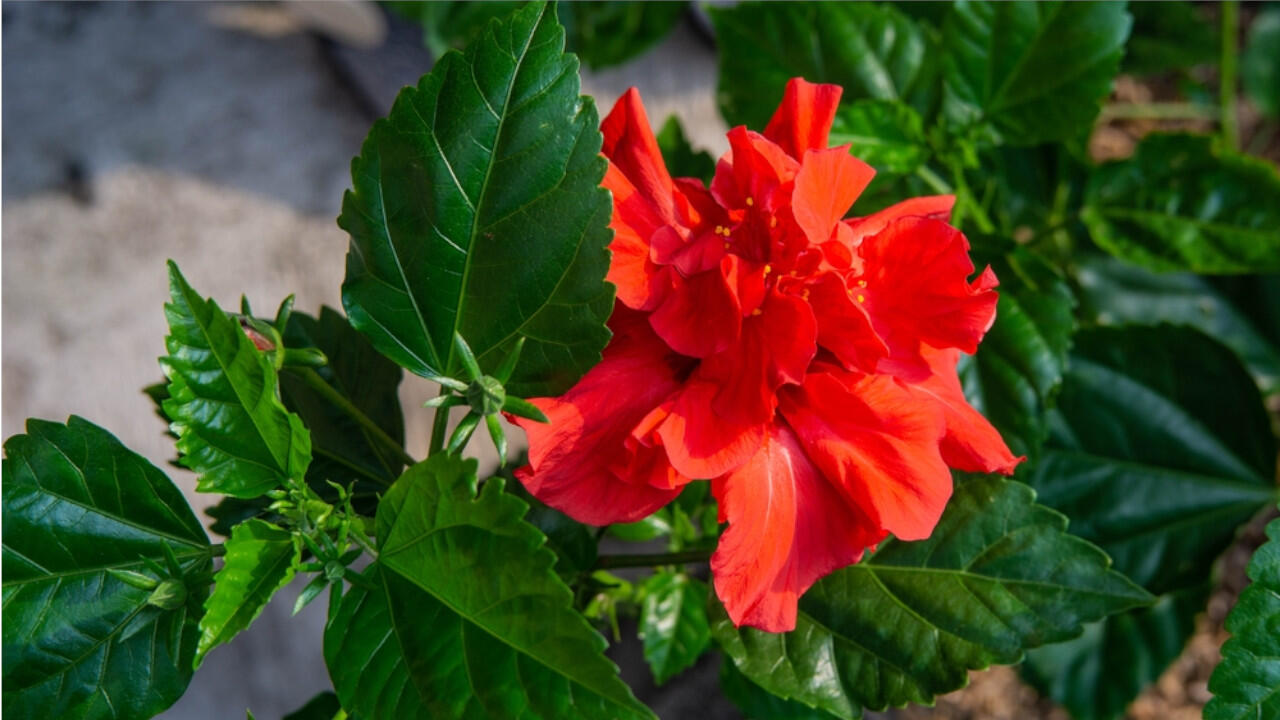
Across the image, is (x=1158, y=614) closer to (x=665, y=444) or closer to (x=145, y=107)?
(x=665, y=444)

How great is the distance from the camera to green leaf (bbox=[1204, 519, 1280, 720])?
1.82ft

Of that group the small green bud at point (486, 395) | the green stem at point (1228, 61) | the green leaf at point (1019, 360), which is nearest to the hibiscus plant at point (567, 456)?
the small green bud at point (486, 395)

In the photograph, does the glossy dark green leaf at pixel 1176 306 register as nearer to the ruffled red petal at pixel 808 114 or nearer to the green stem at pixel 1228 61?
the green stem at pixel 1228 61

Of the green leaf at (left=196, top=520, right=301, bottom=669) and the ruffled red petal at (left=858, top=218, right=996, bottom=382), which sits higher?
the green leaf at (left=196, top=520, right=301, bottom=669)

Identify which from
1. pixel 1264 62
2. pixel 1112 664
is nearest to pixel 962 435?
pixel 1112 664

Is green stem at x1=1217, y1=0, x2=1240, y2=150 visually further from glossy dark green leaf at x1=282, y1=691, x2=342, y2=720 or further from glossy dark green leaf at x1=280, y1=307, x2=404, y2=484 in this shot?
glossy dark green leaf at x1=282, y1=691, x2=342, y2=720

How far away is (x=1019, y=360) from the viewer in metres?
0.77

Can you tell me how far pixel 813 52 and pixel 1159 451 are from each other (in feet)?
1.64

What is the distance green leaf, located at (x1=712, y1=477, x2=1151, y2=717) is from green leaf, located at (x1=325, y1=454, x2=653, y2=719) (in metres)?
0.20

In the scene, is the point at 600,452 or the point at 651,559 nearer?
the point at 600,452

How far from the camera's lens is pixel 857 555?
0.53 metres

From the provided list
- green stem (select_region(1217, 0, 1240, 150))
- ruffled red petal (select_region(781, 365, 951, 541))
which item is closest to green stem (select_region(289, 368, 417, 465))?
ruffled red petal (select_region(781, 365, 951, 541))

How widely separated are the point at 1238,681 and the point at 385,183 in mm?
524

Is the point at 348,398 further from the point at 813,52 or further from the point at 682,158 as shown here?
the point at 813,52
